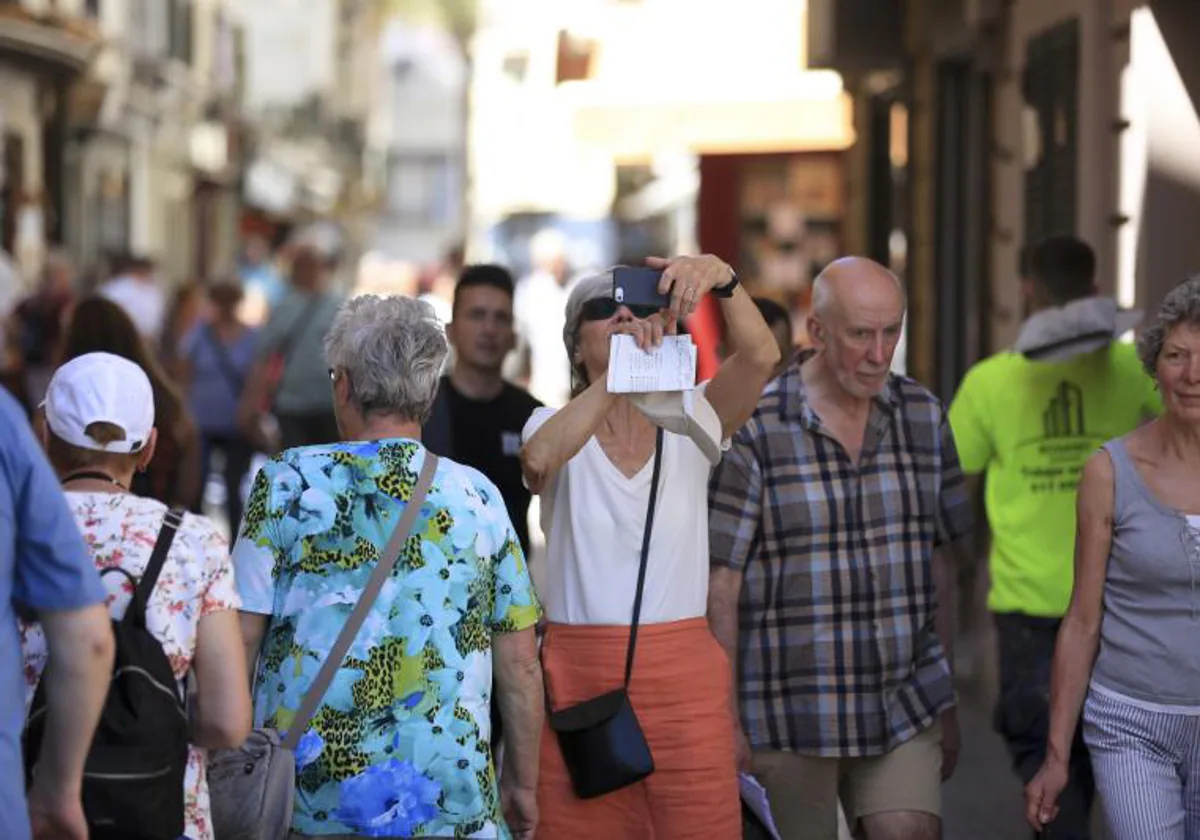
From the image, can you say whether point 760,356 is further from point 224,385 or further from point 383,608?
point 224,385

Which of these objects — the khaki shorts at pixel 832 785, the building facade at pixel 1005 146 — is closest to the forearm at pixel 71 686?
the khaki shorts at pixel 832 785

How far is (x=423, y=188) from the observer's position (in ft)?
308

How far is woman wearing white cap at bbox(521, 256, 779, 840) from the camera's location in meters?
5.22

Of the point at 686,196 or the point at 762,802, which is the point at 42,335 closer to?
the point at 762,802

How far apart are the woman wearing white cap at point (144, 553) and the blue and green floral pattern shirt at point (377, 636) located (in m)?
0.18

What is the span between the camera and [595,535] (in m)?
5.30

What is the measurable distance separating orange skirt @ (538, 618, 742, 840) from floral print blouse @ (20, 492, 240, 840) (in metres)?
1.07

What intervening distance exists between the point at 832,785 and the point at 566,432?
1235 millimetres

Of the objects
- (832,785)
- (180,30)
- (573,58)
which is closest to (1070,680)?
(832,785)

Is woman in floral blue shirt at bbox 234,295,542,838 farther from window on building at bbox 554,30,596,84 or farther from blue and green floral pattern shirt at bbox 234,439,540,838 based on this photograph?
window on building at bbox 554,30,596,84

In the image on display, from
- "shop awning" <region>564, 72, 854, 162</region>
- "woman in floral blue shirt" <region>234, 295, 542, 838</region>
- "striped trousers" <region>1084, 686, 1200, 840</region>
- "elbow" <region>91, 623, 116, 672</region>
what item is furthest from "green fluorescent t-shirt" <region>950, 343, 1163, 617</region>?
"shop awning" <region>564, 72, 854, 162</region>

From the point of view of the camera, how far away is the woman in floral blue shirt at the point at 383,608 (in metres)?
4.54

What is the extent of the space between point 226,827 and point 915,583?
1.95m

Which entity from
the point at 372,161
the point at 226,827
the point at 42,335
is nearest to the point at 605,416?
the point at 226,827
